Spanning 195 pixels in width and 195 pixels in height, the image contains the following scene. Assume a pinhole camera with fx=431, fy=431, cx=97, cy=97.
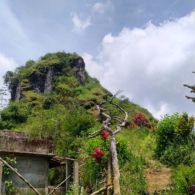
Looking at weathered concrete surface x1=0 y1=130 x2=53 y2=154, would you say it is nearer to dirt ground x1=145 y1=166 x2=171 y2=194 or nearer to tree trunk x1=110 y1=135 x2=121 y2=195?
dirt ground x1=145 y1=166 x2=171 y2=194

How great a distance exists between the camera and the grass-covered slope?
20.8m

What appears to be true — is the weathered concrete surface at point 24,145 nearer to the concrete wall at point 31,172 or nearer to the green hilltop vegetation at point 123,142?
the concrete wall at point 31,172

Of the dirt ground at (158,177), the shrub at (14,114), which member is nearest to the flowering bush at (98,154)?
the dirt ground at (158,177)

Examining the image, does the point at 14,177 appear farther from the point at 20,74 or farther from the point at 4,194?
the point at 20,74

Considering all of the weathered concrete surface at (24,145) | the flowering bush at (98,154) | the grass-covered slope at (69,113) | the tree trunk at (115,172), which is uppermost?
the grass-covered slope at (69,113)

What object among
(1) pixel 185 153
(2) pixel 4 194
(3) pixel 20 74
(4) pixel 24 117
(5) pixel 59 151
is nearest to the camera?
(2) pixel 4 194

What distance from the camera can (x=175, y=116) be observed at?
26609 mm

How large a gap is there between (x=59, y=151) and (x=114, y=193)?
1462cm

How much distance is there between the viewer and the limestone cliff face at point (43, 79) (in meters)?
59.1

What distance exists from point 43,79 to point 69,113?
29.5 metres

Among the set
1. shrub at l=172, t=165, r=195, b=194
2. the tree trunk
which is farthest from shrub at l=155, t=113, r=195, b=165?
the tree trunk

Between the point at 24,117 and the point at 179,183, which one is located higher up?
the point at 24,117

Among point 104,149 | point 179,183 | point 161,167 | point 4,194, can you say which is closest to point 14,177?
point 4,194

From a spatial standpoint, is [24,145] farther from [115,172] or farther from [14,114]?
[14,114]
